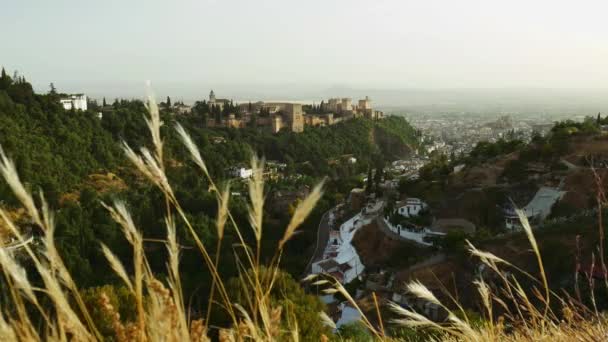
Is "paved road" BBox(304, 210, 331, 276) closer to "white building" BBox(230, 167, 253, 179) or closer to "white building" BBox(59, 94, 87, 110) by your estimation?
"white building" BBox(230, 167, 253, 179)

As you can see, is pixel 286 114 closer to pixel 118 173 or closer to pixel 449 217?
pixel 118 173

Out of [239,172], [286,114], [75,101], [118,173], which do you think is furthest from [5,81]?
[286,114]

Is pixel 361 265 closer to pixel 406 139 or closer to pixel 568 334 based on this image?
pixel 568 334

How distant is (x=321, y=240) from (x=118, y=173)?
41.5 feet

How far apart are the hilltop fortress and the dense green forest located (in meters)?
3.27

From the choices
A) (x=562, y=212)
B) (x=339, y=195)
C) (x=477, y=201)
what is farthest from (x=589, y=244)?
(x=339, y=195)

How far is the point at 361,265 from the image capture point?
13.2m

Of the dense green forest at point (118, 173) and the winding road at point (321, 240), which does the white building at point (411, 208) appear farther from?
the dense green forest at point (118, 173)

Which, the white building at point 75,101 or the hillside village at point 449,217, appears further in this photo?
the white building at point 75,101

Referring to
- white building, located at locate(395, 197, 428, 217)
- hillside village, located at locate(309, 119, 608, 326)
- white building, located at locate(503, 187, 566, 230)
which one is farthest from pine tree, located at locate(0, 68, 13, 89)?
white building, located at locate(503, 187, 566, 230)

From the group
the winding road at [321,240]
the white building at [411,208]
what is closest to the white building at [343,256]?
the winding road at [321,240]

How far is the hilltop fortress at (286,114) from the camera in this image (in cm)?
4300

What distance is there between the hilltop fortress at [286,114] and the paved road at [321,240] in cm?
2415

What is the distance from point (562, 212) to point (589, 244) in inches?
150
